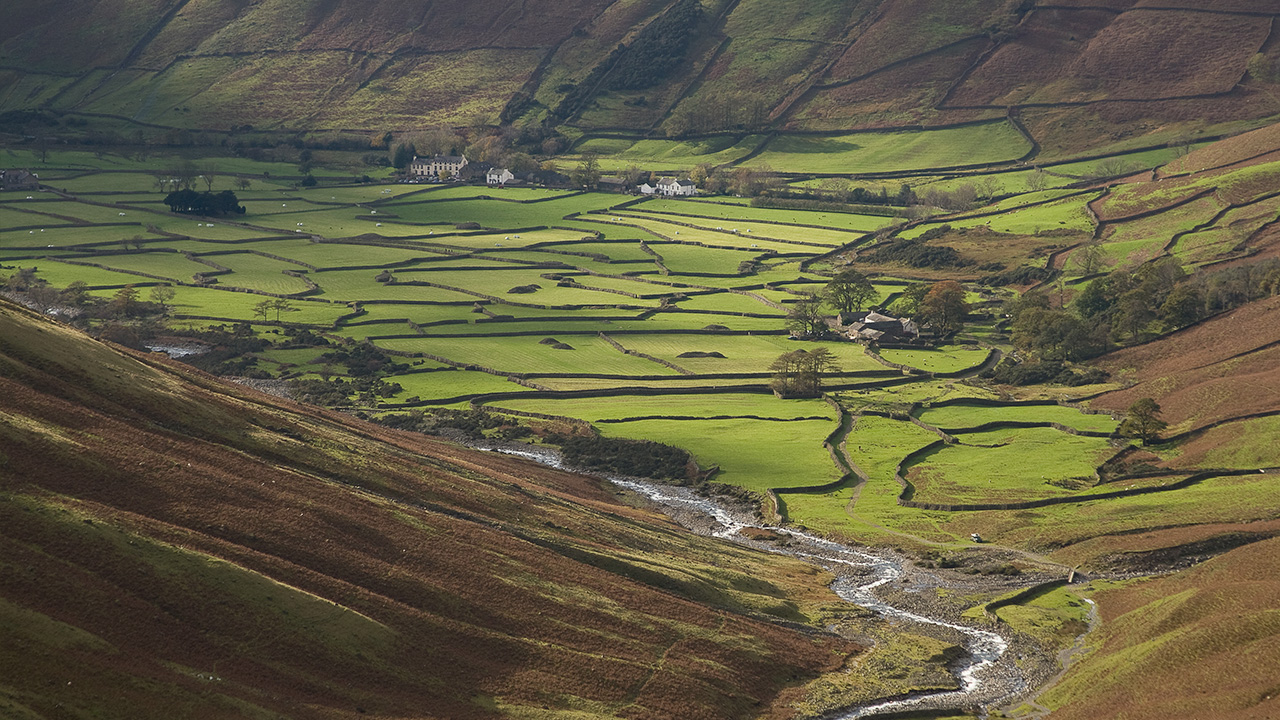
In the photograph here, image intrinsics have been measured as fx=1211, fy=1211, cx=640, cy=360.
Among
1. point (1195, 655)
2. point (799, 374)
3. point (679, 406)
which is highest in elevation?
point (799, 374)

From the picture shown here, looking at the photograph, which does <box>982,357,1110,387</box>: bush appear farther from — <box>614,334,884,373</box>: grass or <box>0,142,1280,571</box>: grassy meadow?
<box>614,334,884,373</box>: grass

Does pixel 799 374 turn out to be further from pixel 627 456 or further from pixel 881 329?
pixel 881 329

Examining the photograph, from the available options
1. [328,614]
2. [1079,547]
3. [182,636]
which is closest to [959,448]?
[1079,547]

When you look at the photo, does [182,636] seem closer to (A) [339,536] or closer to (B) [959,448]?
(A) [339,536]

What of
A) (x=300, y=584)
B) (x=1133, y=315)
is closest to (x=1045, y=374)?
(x=1133, y=315)

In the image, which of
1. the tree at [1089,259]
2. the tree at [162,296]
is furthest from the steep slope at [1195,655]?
the tree at [162,296]

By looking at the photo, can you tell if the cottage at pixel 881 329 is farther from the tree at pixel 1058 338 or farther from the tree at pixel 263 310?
the tree at pixel 263 310

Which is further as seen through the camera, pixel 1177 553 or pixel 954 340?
pixel 954 340
